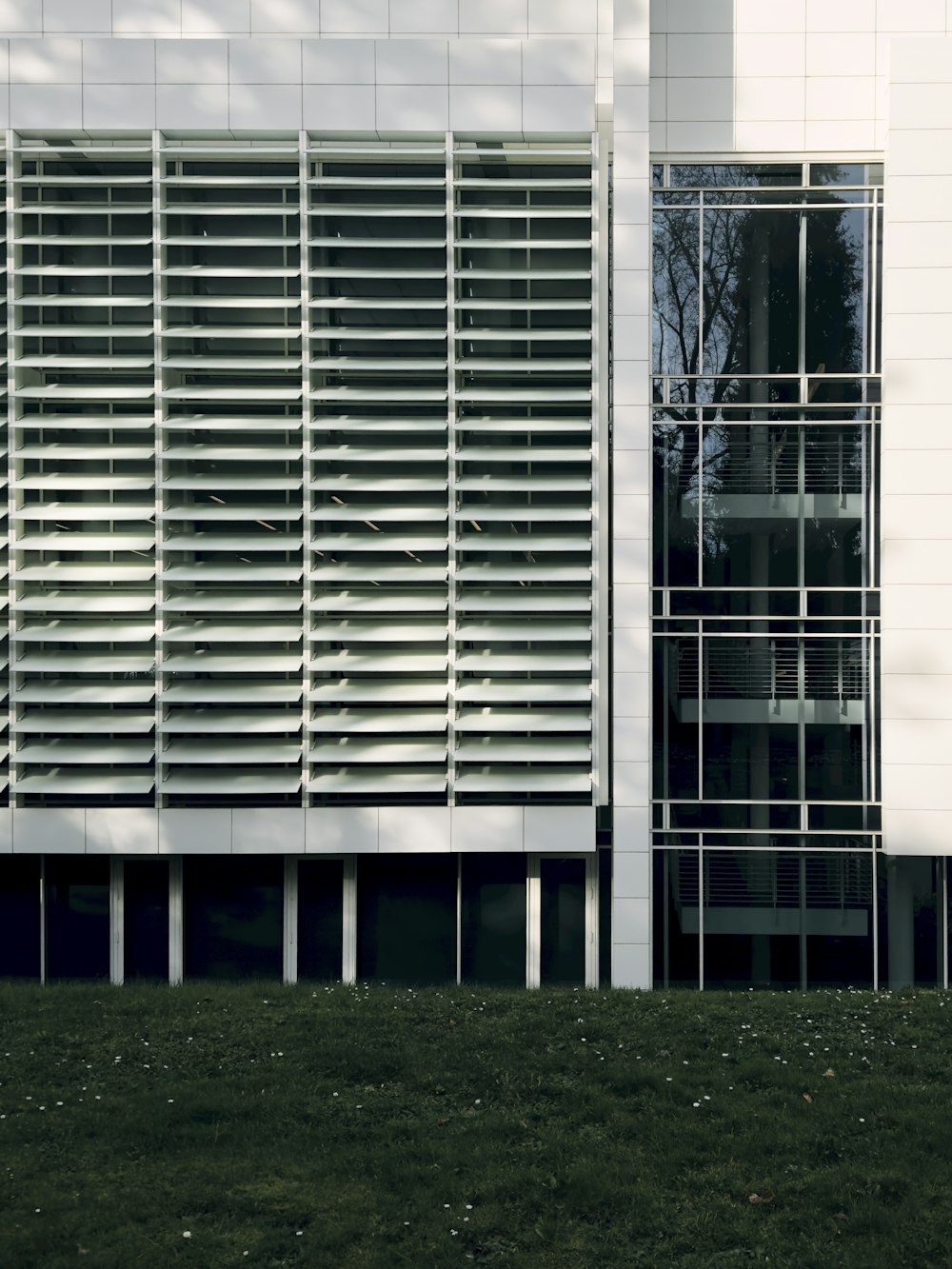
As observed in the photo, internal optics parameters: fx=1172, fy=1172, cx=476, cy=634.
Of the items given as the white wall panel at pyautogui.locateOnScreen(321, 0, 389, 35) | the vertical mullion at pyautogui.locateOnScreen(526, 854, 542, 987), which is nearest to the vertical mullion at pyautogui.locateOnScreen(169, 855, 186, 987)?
the vertical mullion at pyautogui.locateOnScreen(526, 854, 542, 987)

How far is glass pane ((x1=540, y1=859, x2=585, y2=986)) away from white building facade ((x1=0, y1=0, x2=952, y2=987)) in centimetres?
4

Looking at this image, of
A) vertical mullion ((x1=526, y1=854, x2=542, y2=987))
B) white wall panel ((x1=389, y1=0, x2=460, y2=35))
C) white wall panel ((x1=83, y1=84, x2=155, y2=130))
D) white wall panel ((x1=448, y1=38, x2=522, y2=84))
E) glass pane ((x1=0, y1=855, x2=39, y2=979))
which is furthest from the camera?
glass pane ((x1=0, y1=855, x2=39, y2=979))

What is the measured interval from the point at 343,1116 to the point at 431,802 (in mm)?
4831

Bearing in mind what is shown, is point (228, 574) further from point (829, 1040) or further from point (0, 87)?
point (829, 1040)

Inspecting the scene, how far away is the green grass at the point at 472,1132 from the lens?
670 cm

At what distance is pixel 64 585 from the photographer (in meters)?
12.8

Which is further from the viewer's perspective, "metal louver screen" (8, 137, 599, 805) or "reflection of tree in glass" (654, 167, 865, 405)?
"reflection of tree in glass" (654, 167, 865, 405)

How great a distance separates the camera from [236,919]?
13148 millimetres

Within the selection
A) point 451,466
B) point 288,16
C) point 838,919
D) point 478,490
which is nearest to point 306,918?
point 478,490

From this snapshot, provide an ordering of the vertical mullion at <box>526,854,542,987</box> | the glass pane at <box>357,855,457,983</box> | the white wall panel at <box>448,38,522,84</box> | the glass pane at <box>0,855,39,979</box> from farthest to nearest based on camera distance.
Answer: the glass pane at <box>0,855,39,979</box> < the glass pane at <box>357,855,457,983</box> < the vertical mullion at <box>526,854,542,987</box> < the white wall panel at <box>448,38,522,84</box>

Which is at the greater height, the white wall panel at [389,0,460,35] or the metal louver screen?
the white wall panel at [389,0,460,35]

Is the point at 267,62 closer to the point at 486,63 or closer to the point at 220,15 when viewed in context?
the point at 220,15

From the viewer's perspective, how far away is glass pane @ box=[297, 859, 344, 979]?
13.1 meters

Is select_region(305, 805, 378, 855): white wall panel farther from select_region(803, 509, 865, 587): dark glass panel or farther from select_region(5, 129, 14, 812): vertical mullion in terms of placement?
select_region(803, 509, 865, 587): dark glass panel
